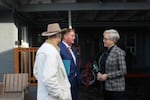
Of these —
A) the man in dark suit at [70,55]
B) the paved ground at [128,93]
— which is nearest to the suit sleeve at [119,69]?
the man in dark suit at [70,55]

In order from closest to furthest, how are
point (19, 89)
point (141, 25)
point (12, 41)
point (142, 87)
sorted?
point (19, 89)
point (12, 41)
point (142, 87)
point (141, 25)

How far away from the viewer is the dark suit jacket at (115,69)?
5375 millimetres

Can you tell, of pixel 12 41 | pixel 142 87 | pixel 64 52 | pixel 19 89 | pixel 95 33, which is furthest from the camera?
pixel 95 33

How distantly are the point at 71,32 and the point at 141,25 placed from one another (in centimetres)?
1396

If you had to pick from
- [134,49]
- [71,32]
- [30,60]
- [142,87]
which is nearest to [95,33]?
[134,49]

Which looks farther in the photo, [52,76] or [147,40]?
[147,40]

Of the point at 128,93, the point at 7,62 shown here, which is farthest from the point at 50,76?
the point at 128,93

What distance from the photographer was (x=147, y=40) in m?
22.5

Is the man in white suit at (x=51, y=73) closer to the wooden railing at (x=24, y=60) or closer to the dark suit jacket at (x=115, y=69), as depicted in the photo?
the dark suit jacket at (x=115, y=69)

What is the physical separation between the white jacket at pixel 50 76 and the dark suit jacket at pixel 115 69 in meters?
1.25

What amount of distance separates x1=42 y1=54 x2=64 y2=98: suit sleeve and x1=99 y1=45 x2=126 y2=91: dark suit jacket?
4.73ft

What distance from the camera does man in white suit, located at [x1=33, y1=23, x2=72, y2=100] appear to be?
13.4 ft

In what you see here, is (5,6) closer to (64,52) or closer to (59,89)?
(64,52)

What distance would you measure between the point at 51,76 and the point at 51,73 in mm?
32
